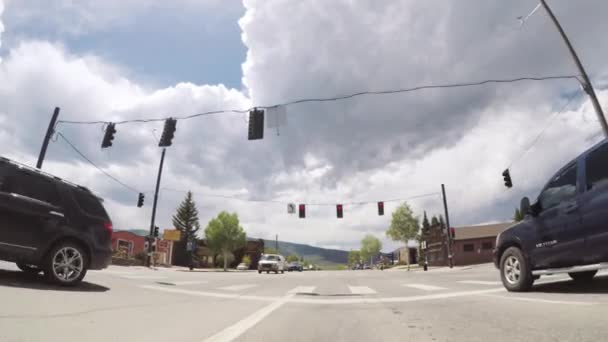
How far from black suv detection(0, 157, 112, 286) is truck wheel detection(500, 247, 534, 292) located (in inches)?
310

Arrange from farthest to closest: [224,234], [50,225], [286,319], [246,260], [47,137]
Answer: [246,260]
[224,234]
[47,137]
[50,225]
[286,319]

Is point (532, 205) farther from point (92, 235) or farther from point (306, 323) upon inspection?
point (92, 235)

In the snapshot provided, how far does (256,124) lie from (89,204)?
908cm

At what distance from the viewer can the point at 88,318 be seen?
4.22 metres

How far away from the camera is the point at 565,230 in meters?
6.10

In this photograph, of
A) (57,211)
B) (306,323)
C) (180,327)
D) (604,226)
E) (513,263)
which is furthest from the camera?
(513,263)

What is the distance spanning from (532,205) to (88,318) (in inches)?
286

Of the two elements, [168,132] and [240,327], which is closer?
[240,327]

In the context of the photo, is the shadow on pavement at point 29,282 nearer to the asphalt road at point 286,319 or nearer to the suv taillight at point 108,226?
the asphalt road at point 286,319

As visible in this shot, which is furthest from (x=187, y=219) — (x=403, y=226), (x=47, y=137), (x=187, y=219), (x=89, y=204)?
(x=89, y=204)

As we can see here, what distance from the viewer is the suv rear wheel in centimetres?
648

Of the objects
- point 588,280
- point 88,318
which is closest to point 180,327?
point 88,318

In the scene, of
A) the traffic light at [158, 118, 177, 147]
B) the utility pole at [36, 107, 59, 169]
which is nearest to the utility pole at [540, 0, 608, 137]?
the traffic light at [158, 118, 177, 147]

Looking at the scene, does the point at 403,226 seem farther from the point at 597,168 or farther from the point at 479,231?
the point at 597,168
